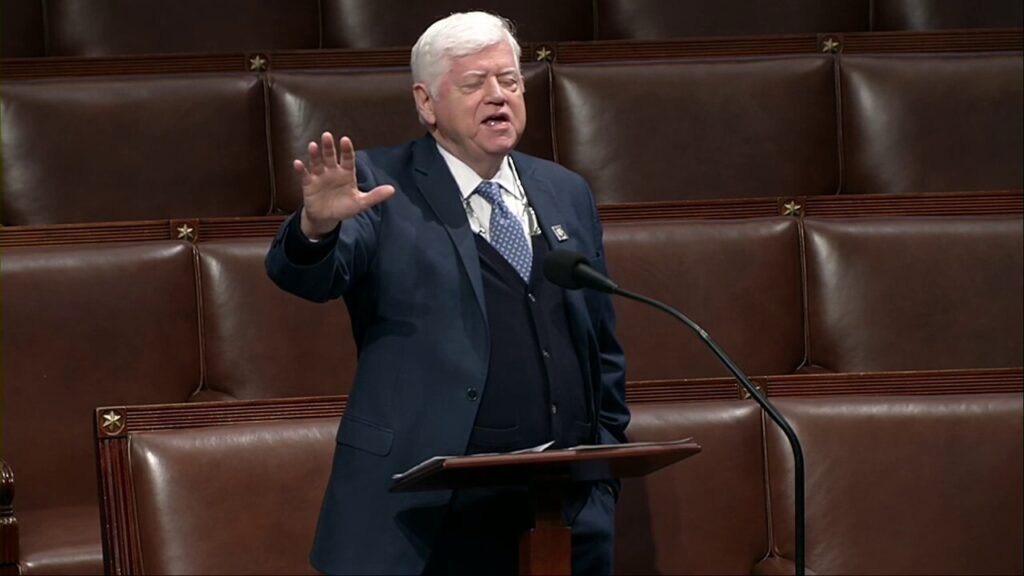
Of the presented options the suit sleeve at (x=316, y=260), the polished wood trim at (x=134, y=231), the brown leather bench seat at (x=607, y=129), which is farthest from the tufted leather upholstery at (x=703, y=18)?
the suit sleeve at (x=316, y=260)

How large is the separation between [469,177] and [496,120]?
28 mm

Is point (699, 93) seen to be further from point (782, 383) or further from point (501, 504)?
point (501, 504)

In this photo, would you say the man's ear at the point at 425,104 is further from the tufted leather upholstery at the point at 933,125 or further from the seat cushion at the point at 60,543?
the tufted leather upholstery at the point at 933,125

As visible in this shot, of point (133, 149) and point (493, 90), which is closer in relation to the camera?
point (493, 90)

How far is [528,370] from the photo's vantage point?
0.66m

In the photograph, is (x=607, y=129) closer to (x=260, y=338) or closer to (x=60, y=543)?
(x=260, y=338)

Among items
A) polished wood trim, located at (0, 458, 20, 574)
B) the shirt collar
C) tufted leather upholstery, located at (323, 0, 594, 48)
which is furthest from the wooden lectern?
tufted leather upholstery, located at (323, 0, 594, 48)

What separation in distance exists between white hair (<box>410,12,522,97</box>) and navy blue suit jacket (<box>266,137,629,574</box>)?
0.04m

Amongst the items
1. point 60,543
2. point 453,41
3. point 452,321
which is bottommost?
point 60,543

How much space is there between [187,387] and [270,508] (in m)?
0.16

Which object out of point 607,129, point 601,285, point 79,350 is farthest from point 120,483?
point 607,129

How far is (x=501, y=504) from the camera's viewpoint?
0.66 m

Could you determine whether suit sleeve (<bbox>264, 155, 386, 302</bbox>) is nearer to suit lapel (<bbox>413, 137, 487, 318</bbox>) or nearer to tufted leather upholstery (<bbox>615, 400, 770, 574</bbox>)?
suit lapel (<bbox>413, 137, 487, 318</bbox>)

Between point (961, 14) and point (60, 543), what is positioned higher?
point (961, 14)
